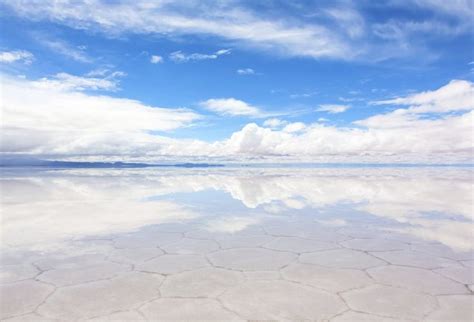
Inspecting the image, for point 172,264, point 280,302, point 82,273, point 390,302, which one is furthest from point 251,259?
point 82,273

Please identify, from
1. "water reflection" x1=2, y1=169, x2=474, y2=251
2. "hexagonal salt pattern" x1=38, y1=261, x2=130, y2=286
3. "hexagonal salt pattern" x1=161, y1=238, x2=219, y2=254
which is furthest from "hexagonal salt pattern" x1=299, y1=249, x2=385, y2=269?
"hexagonal salt pattern" x1=38, y1=261, x2=130, y2=286

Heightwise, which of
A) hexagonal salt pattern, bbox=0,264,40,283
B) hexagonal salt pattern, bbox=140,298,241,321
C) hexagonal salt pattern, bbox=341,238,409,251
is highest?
hexagonal salt pattern, bbox=341,238,409,251

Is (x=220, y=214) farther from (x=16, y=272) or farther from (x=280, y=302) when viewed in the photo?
(x=280, y=302)

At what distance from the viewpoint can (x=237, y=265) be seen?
2887 mm

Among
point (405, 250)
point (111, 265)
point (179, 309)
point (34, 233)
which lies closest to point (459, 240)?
point (405, 250)

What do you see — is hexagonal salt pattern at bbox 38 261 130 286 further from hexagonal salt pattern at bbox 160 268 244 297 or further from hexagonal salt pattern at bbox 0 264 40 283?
hexagonal salt pattern at bbox 160 268 244 297

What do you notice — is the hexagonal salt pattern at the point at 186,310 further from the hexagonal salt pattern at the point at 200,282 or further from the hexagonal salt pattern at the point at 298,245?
the hexagonal salt pattern at the point at 298,245

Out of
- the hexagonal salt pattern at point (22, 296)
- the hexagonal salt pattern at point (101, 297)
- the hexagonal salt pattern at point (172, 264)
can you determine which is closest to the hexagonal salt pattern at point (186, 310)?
the hexagonal salt pattern at point (101, 297)

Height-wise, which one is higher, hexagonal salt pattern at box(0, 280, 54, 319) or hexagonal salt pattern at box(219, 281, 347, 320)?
hexagonal salt pattern at box(219, 281, 347, 320)

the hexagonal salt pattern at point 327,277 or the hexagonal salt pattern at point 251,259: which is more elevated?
the hexagonal salt pattern at point 251,259

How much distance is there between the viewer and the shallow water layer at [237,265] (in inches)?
82.8

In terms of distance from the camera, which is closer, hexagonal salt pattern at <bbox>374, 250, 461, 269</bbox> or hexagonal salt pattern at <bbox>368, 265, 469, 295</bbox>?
hexagonal salt pattern at <bbox>368, 265, 469, 295</bbox>

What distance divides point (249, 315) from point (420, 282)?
1.28 metres

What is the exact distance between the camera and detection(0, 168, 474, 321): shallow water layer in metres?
2.10
